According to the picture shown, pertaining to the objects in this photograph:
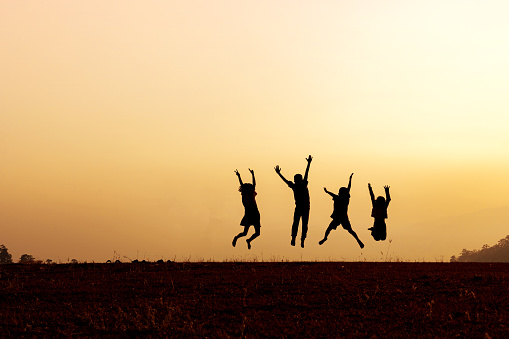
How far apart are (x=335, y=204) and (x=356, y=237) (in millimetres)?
1643

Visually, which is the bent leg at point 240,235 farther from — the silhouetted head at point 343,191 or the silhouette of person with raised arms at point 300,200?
the silhouetted head at point 343,191

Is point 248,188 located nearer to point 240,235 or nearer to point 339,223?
point 240,235

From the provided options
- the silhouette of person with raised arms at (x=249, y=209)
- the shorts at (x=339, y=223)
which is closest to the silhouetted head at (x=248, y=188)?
the silhouette of person with raised arms at (x=249, y=209)

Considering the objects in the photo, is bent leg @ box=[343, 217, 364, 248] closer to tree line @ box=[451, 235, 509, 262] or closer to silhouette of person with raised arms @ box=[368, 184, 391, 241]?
silhouette of person with raised arms @ box=[368, 184, 391, 241]

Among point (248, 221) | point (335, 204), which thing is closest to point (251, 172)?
point (248, 221)

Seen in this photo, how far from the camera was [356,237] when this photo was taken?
2062 cm
